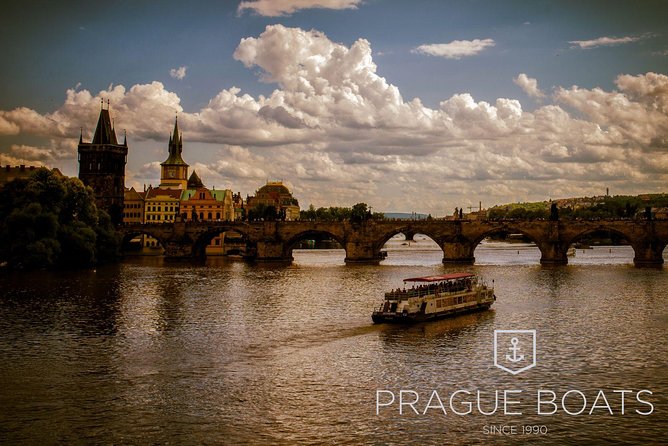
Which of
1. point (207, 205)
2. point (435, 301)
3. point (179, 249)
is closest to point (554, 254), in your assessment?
point (179, 249)

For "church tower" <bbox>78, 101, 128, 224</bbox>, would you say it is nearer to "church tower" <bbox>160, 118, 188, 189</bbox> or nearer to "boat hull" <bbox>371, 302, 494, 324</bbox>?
"church tower" <bbox>160, 118, 188, 189</bbox>

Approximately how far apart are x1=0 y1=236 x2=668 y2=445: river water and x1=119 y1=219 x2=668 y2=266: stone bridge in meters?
41.2

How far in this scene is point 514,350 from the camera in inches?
1564

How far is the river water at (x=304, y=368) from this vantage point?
26.5 metres

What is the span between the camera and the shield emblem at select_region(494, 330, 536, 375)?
3584cm

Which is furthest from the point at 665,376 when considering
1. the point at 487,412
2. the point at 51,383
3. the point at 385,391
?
the point at 51,383

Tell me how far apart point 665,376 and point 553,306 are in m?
23.6

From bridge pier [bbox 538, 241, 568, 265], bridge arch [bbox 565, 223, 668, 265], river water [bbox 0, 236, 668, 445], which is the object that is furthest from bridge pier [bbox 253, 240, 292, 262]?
river water [bbox 0, 236, 668, 445]

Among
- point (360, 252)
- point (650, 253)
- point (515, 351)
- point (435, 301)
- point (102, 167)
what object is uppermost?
point (102, 167)

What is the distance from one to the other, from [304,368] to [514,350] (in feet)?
38.9

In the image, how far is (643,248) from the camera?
10331cm

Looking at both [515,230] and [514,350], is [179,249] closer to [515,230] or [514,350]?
[515,230]

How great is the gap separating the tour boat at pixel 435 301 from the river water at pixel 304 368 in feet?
3.06

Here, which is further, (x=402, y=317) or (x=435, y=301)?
(x=435, y=301)
